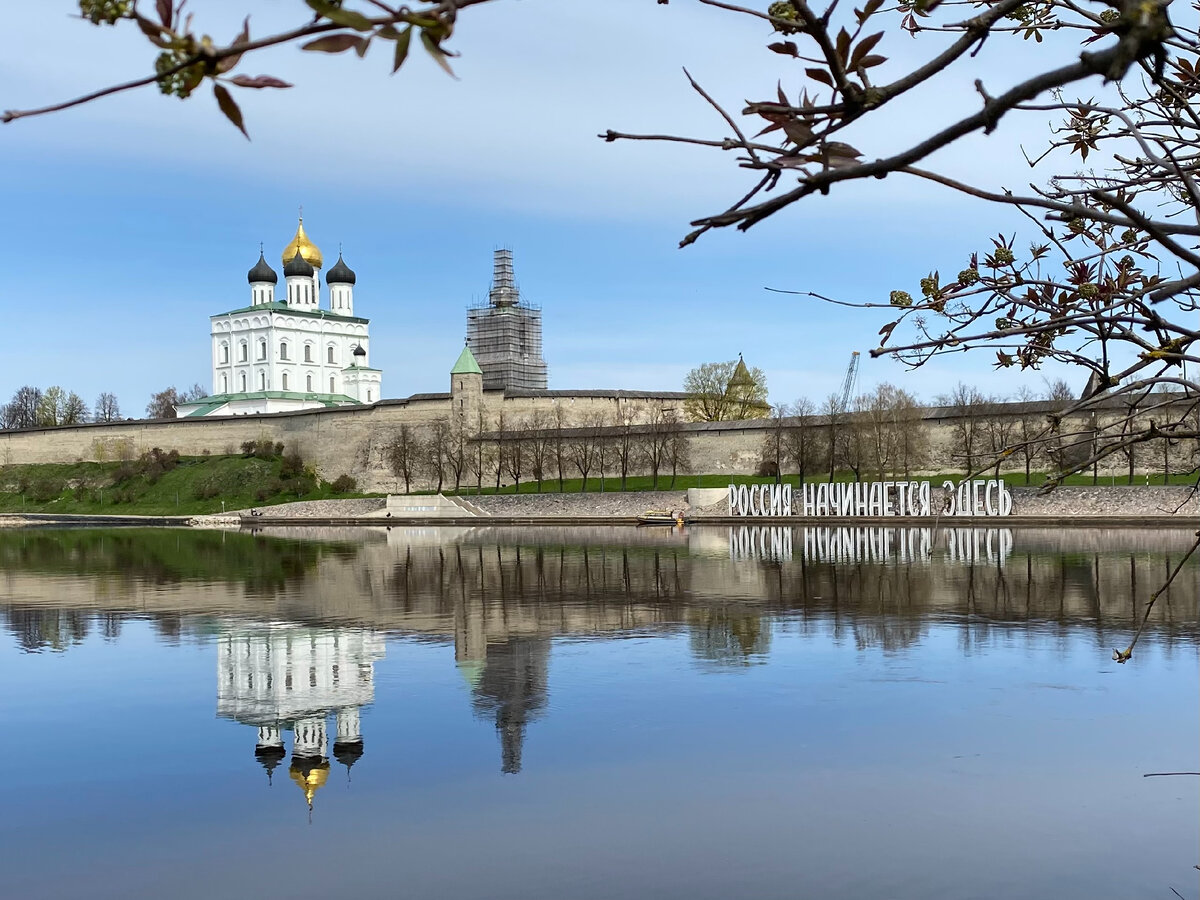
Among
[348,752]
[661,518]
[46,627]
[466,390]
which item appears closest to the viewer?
[348,752]

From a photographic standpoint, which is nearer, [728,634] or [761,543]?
[728,634]

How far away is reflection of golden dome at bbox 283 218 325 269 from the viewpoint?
96000 millimetres

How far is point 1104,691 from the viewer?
37.8ft

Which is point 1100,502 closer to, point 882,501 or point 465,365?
point 882,501

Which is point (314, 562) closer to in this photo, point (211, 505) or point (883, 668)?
point (883, 668)

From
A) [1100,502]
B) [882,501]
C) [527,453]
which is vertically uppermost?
[527,453]

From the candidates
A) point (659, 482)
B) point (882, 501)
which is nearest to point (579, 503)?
point (659, 482)

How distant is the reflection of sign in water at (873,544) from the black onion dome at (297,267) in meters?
60.5

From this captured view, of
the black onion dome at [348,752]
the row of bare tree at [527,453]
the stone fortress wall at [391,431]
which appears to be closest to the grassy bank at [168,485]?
the stone fortress wall at [391,431]

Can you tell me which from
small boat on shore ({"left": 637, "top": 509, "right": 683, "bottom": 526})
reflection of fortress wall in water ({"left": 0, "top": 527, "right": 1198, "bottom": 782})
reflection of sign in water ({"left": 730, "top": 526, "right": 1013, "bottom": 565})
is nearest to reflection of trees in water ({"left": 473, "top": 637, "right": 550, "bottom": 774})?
reflection of fortress wall in water ({"left": 0, "top": 527, "right": 1198, "bottom": 782})

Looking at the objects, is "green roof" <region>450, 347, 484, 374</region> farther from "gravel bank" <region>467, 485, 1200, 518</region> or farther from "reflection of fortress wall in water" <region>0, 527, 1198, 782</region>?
"reflection of fortress wall in water" <region>0, 527, 1198, 782</region>

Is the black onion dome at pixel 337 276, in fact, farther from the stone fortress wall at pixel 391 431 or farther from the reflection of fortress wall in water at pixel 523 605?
the reflection of fortress wall in water at pixel 523 605

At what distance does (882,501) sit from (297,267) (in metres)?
62.6

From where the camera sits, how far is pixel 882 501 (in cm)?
4625
